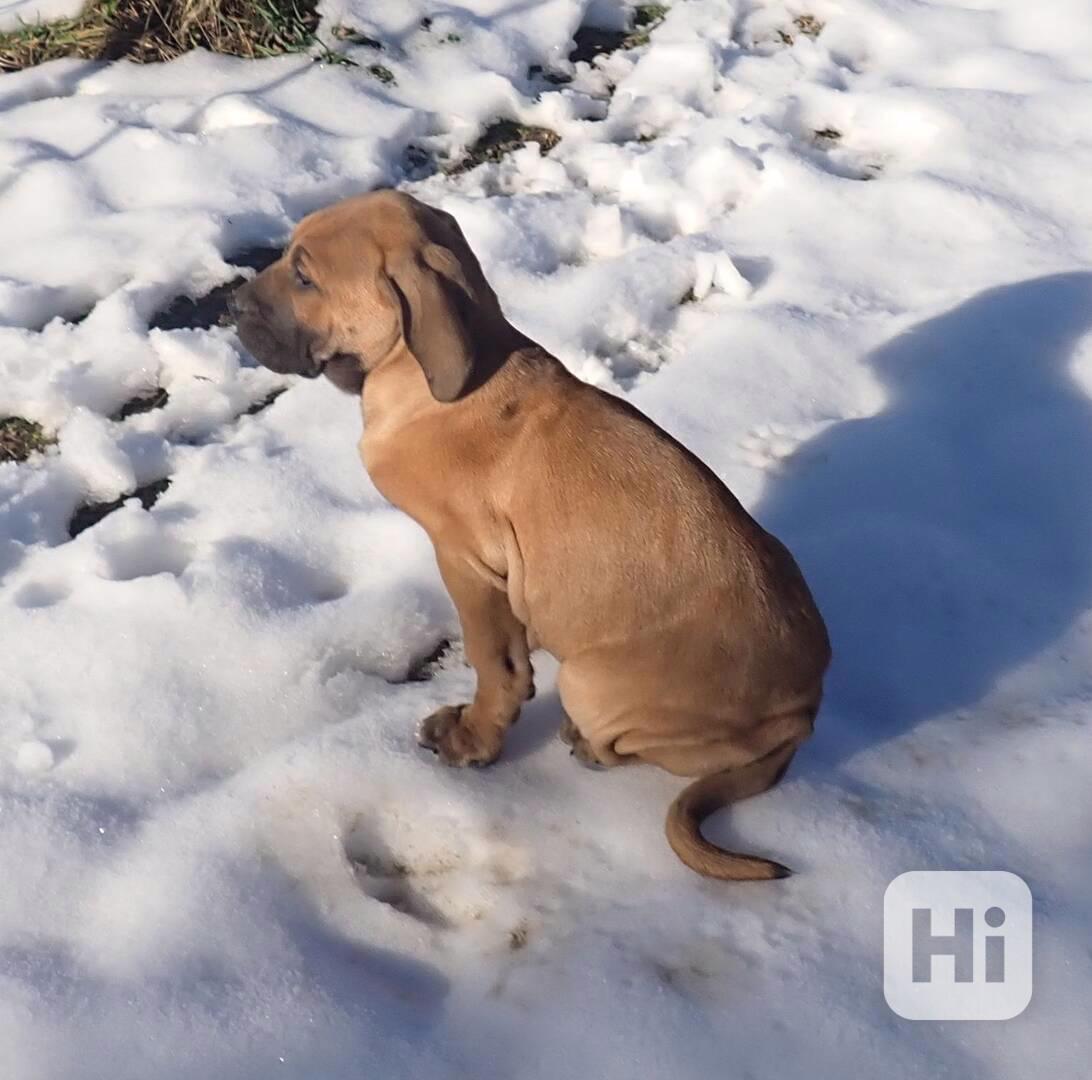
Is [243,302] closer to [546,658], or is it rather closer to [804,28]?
[546,658]

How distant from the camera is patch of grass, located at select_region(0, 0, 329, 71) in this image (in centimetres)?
520

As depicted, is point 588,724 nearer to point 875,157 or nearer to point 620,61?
point 875,157

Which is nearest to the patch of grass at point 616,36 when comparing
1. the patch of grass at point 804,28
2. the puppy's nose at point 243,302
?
the patch of grass at point 804,28

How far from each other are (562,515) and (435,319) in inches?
19.8

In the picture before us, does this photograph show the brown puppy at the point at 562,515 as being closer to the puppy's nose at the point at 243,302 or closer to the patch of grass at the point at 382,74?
the puppy's nose at the point at 243,302

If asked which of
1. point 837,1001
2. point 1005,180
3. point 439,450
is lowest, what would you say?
point 837,1001

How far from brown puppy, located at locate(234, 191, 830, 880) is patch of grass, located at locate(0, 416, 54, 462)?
1365 mm

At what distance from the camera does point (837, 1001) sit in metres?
2.42

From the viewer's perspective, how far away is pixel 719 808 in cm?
275

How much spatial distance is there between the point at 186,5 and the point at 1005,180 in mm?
3552

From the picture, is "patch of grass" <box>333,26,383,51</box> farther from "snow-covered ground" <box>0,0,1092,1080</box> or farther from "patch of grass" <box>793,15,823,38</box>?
"patch of grass" <box>793,15,823,38</box>

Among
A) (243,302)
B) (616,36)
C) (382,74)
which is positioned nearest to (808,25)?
(616,36)

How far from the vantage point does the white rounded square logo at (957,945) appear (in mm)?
2451

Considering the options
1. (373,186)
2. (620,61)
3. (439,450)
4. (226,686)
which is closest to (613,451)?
(439,450)
